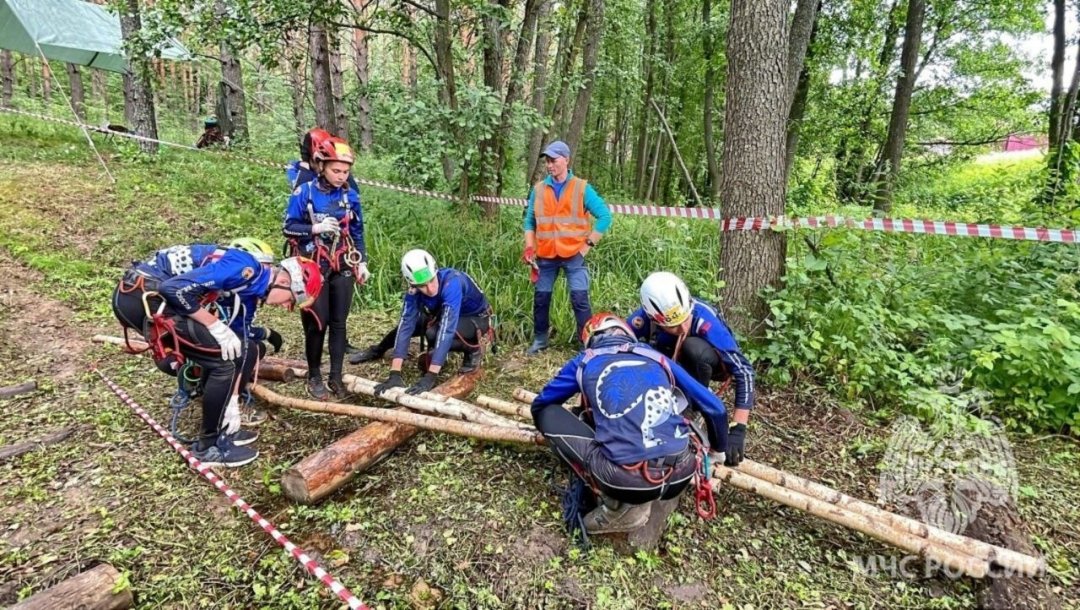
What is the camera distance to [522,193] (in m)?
11.2

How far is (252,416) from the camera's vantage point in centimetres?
403

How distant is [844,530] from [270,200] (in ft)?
29.0

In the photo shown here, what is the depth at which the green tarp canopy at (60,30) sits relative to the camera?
34.7 ft

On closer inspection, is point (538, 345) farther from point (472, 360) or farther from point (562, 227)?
point (562, 227)

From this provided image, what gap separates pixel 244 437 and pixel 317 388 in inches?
27.8

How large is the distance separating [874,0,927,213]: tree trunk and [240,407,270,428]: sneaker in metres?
9.35

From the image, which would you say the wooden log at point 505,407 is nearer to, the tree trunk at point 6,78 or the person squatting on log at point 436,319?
the person squatting on log at point 436,319

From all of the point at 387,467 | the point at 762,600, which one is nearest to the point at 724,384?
the point at 762,600

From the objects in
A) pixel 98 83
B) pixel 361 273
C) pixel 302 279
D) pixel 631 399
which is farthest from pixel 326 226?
pixel 98 83

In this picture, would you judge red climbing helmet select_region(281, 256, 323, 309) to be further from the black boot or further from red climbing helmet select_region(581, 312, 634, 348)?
red climbing helmet select_region(581, 312, 634, 348)

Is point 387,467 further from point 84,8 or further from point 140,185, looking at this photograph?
point 84,8

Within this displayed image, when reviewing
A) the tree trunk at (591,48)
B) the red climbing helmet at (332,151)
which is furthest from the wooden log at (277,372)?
the tree trunk at (591,48)

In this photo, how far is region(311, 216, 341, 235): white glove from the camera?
4051 millimetres

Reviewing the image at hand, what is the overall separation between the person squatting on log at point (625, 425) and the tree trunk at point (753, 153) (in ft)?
6.56
